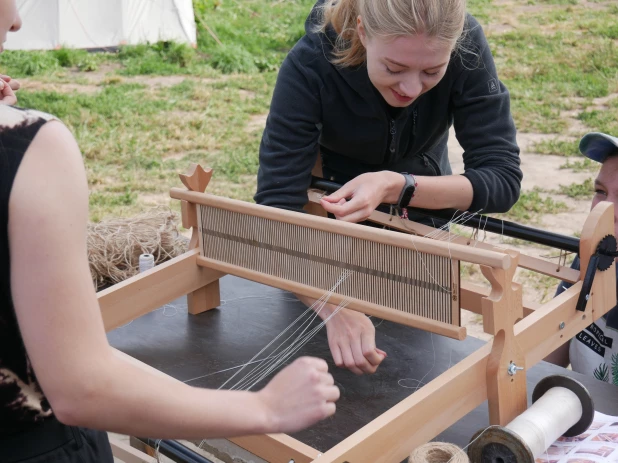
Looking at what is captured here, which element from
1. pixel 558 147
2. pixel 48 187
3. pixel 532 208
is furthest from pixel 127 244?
pixel 558 147

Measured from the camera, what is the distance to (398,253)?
153 cm

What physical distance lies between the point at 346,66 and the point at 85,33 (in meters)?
6.53

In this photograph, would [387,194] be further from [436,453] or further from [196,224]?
[436,453]

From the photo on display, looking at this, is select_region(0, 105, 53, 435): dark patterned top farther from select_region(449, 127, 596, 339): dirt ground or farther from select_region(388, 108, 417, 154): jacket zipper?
select_region(449, 127, 596, 339): dirt ground

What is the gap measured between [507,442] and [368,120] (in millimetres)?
971

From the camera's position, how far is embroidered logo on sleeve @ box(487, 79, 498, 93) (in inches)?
77.4

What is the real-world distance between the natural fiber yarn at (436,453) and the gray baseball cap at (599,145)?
1009 millimetres

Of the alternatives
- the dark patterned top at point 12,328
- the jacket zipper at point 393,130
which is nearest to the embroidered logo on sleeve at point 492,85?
the jacket zipper at point 393,130

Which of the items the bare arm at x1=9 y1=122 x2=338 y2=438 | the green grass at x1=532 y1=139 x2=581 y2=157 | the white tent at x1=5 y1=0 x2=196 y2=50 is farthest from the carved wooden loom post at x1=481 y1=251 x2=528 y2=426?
the white tent at x1=5 y1=0 x2=196 y2=50

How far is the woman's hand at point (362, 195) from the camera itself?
1.65 metres

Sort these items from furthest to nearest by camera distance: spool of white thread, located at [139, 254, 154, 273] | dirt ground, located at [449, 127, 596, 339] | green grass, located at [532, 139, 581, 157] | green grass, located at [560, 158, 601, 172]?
green grass, located at [532, 139, 581, 157] → green grass, located at [560, 158, 601, 172] → dirt ground, located at [449, 127, 596, 339] → spool of white thread, located at [139, 254, 154, 273]

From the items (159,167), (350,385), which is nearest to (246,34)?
(159,167)

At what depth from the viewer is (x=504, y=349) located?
143cm

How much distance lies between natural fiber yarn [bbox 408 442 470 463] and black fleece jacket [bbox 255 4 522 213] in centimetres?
81
